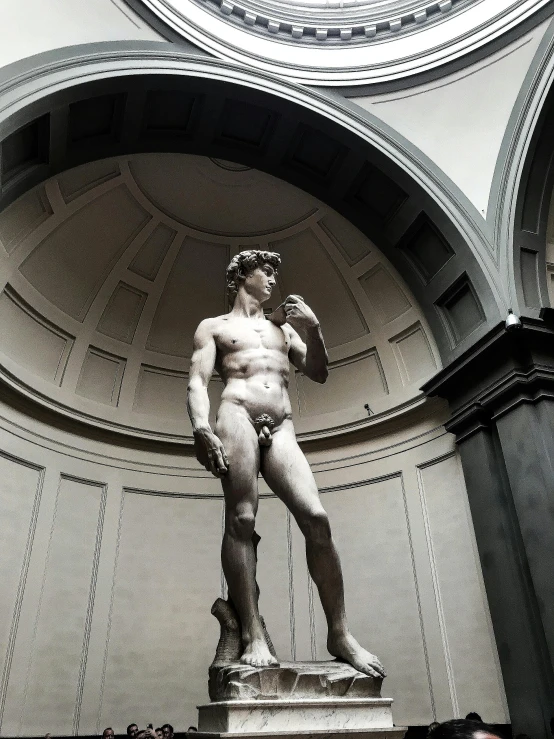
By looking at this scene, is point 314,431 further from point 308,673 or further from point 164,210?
point 308,673

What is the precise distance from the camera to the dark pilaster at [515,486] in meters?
5.10

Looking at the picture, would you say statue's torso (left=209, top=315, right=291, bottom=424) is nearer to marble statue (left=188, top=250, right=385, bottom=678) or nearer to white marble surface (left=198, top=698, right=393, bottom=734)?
marble statue (left=188, top=250, right=385, bottom=678)

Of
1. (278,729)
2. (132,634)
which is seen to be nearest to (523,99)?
(278,729)

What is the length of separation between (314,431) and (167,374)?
2.19 m

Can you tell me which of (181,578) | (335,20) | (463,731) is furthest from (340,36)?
(463,731)

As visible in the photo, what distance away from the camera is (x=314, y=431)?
8.04 m

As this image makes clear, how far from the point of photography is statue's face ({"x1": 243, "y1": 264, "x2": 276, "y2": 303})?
3.78 metres

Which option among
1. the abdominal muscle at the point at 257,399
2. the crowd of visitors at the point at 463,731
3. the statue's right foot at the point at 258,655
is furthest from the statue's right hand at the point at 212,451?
the crowd of visitors at the point at 463,731

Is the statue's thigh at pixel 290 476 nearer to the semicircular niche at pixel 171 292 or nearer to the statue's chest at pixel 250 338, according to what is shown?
the statue's chest at pixel 250 338

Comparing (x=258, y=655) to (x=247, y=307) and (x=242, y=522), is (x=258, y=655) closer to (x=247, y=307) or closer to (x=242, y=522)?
(x=242, y=522)

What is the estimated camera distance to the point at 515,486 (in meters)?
5.64

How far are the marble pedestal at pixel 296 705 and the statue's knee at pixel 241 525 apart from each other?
0.59 metres

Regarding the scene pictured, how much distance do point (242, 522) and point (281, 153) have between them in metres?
5.68

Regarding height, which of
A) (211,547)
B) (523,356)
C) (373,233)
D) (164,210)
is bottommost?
(211,547)
